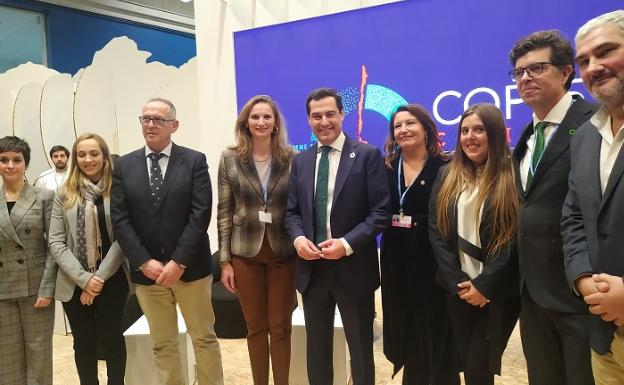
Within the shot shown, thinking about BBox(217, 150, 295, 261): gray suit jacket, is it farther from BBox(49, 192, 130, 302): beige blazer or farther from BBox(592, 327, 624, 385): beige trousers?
BBox(592, 327, 624, 385): beige trousers

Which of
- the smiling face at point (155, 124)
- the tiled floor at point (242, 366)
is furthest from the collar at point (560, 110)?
the tiled floor at point (242, 366)

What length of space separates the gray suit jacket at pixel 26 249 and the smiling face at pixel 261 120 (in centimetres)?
133

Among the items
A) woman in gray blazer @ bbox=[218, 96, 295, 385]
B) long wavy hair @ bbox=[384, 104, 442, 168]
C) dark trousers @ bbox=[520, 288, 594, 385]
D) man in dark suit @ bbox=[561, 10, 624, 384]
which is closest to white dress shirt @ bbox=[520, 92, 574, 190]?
man in dark suit @ bbox=[561, 10, 624, 384]

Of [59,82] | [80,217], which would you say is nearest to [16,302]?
[80,217]

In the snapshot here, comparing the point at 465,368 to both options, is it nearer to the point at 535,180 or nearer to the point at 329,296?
the point at 329,296

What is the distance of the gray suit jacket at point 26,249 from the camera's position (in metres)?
2.59

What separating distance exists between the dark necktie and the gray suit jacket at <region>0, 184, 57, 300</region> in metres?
0.69

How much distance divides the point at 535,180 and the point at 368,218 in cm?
80

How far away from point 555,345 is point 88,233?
2.43 meters

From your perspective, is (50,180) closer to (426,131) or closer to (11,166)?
(11,166)

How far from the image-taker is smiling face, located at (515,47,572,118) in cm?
183

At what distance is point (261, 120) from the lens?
98.0 inches

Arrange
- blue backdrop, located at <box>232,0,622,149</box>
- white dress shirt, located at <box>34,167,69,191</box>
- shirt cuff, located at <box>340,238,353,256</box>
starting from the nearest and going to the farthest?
shirt cuff, located at <box>340,238,353,256</box> → blue backdrop, located at <box>232,0,622,149</box> → white dress shirt, located at <box>34,167,69,191</box>

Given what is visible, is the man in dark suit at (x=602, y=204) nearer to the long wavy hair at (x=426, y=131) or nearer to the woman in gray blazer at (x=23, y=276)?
the long wavy hair at (x=426, y=131)
